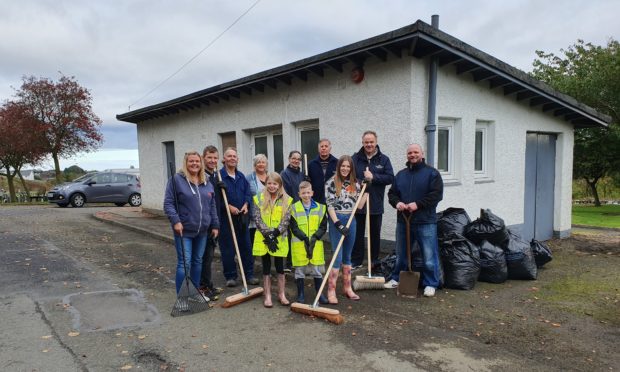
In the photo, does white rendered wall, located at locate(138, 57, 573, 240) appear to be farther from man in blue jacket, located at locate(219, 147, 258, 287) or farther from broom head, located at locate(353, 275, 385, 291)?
man in blue jacket, located at locate(219, 147, 258, 287)

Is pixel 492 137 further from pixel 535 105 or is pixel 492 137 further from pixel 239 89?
pixel 239 89

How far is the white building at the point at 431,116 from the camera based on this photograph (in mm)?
6480

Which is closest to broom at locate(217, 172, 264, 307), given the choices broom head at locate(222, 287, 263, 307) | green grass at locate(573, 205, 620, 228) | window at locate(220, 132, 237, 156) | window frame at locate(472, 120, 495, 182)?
broom head at locate(222, 287, 263, 307)

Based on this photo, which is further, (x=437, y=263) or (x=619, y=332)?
(x=437, y=263)

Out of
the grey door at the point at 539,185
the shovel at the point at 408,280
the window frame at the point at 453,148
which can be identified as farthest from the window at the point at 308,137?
the grey door at the point at 539,185

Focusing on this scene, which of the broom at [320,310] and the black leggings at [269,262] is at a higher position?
the black leggings at [269,262]

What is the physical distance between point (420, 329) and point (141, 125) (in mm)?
12622

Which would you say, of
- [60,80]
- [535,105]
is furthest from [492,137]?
[60,80]

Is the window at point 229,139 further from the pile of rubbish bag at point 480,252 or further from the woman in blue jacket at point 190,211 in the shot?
the pile of rubbish bag at point 480,252

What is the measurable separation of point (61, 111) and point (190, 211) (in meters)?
25.4

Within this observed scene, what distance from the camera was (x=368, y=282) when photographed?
5340mm

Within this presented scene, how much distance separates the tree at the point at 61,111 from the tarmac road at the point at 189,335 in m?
22.3

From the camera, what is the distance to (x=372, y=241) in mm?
6152

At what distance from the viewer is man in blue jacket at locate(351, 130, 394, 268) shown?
5.70 meters
